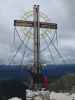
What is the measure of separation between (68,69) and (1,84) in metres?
16.0

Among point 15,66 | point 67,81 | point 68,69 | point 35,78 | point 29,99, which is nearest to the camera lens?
point 29,99

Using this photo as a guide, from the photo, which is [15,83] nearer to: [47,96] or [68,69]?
[47,96]

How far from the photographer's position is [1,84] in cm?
1451

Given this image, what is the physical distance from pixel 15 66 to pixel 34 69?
2620 mm

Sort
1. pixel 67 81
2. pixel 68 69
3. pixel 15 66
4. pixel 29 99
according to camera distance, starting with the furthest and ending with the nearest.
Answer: pixel 68 69, pixel 15 66, pixel 67 81, pixel 29 99

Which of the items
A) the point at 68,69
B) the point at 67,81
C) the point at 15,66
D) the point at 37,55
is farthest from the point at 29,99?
the point at 68,69

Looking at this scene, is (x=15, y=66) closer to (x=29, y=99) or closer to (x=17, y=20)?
(x=17, y=20)

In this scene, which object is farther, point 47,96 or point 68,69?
point 68,69

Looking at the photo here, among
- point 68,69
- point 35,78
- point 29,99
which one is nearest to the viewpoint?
point 29,99

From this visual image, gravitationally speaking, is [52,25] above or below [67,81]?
above

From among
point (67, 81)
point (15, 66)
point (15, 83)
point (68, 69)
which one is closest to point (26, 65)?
point (15, 66)

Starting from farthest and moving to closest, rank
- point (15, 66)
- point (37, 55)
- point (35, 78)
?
point (15, 66) < point (37, 55) < point (35, 78)

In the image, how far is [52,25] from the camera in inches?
958

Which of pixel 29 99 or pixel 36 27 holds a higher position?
pixel 36 27
